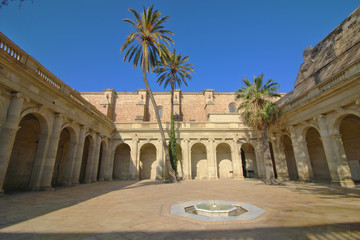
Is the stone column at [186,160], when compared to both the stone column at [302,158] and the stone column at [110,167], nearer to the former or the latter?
the stone column at [110,167]

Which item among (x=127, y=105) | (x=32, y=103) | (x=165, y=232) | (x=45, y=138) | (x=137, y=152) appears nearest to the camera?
(x=165, y=232)

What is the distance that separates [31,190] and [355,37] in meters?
29.6

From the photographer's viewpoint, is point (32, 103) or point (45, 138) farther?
point (45, 138)

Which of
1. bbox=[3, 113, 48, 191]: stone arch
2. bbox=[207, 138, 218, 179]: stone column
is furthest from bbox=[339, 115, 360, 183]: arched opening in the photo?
bbox=[3, 113, 48, 191]: stone arch

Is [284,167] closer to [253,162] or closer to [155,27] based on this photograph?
[253,162]

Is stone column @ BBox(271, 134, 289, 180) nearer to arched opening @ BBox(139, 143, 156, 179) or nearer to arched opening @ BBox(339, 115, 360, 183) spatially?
arched opening @ BBox(339, 115, 360, 183)

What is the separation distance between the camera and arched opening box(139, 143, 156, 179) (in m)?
23.0

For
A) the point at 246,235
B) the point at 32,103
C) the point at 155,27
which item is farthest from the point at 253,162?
the point at 32,103

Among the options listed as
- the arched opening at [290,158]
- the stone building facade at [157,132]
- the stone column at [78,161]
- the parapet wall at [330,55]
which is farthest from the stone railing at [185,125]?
the stone column at [78,161]

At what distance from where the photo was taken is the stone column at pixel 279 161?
17906mm

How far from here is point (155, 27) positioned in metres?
17.0

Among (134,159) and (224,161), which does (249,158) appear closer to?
(224,161)

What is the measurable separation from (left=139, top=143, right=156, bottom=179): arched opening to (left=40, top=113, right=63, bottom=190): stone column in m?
12.5

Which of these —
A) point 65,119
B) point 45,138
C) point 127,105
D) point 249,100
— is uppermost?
point 127,105
